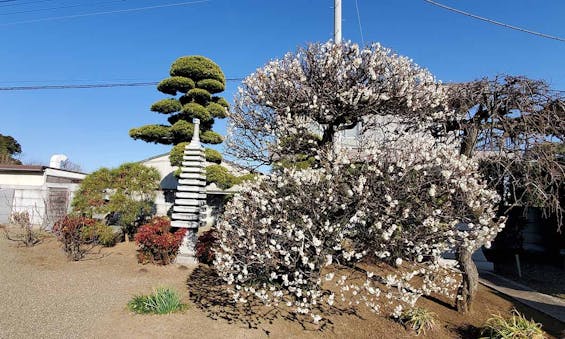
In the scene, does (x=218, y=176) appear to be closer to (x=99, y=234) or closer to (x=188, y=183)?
(x=188, y=183)

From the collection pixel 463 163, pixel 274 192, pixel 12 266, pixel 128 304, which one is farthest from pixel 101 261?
pixel 463 163

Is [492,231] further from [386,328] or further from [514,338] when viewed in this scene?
[386,328]

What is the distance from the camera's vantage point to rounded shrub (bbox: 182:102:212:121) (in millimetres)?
12891

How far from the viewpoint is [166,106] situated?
43.1 feet

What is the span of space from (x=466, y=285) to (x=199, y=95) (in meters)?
11.8

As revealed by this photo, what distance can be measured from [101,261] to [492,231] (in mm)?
8829

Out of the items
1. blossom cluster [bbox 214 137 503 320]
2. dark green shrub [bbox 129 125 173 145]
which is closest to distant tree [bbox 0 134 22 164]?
dark green shrub [bbox 129 125 173 145]

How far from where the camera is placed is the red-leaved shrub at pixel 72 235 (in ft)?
26.9

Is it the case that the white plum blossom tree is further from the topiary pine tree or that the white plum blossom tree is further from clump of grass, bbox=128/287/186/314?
the topiary pine tree

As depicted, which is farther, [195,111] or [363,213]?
[195,111]

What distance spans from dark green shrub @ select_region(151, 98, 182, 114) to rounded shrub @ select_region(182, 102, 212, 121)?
43 centimetres

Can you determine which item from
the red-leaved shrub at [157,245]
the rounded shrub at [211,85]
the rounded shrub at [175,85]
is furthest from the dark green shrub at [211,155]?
the red-leaved shrub at [157,245]

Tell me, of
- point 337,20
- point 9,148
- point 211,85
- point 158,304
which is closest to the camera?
point 158,304

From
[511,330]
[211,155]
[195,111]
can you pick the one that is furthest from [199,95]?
[511,330]
